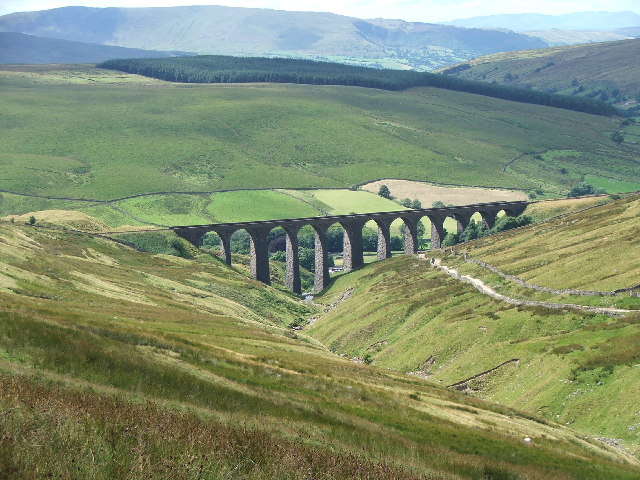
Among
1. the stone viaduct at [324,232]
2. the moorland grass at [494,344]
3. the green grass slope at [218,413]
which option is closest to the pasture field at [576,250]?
the moorland grass at [494,344]

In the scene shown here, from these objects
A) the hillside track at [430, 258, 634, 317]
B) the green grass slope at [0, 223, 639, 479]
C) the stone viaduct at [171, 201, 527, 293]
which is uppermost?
the green grass slope at [0, 223, 639, 479]

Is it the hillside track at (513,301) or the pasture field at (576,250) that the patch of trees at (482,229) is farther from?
the hillside track at (513,301)

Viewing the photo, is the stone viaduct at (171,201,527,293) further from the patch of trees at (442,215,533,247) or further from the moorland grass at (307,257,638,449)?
the moorland grass at (307,257,638,449)

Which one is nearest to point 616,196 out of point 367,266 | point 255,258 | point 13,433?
point 367,266

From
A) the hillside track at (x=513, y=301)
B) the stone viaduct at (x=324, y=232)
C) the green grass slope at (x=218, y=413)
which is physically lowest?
the stone viaduct at (x=324, y=232)

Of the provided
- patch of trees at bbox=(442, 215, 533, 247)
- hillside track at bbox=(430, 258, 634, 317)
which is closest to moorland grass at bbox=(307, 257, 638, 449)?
hillside track at bbox=(430, 258, 634, 317)

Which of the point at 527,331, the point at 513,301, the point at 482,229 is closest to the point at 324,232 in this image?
the point at 482,229
